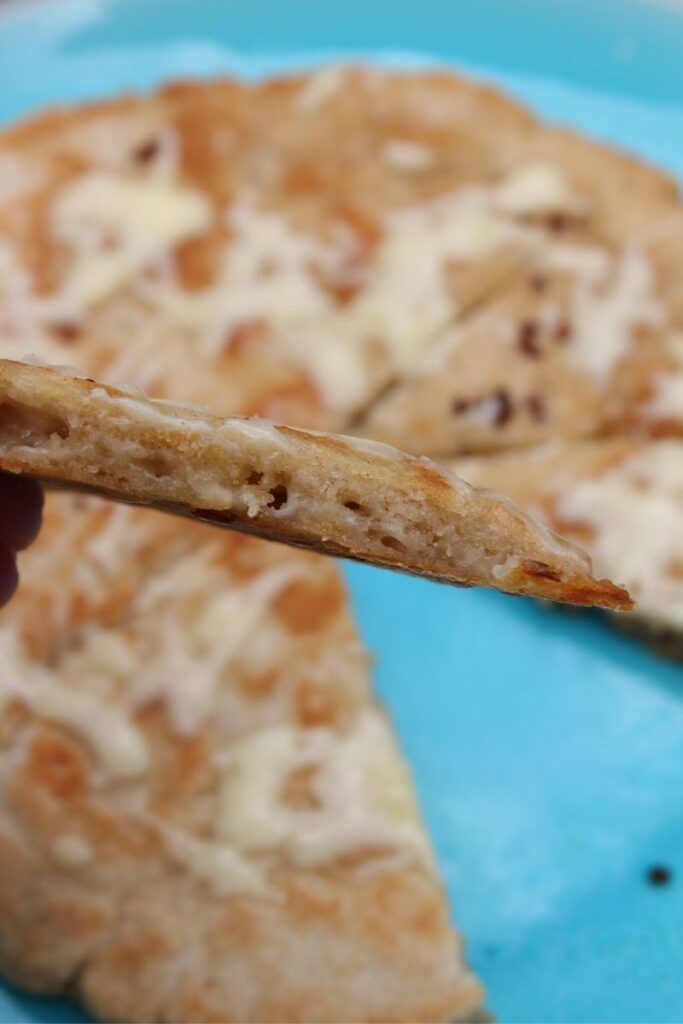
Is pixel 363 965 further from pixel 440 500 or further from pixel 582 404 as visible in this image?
pixel 582 404

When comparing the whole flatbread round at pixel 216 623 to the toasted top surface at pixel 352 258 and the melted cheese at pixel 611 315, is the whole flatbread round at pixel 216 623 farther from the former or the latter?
the melted cheese at pixel 611 315

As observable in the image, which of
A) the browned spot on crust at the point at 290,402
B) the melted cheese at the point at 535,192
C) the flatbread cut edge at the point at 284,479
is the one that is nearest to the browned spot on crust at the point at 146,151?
the browned spot on crust at the point at 290,402

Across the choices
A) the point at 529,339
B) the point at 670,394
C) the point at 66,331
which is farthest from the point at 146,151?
the point at 670,394

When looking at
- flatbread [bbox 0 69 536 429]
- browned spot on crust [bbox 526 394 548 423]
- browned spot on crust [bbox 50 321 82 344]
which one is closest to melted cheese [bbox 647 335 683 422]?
browned spot on crust [bbox 526 394 548 423]

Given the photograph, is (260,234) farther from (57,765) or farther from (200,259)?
(57,765)

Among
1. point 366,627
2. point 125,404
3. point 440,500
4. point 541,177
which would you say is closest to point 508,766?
point 366,627

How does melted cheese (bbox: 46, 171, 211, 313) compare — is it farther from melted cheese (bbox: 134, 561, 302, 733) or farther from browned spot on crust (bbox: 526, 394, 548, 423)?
browned spot on crust (bbox: 526, 394, 548, 423)
